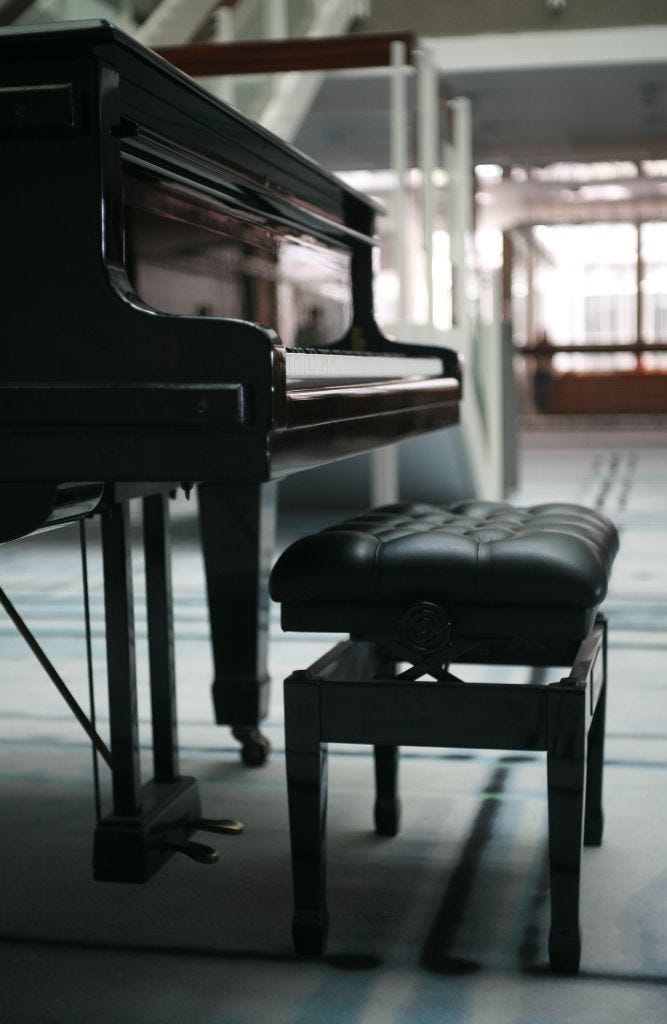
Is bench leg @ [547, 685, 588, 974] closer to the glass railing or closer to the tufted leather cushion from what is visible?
the tufted leather cushion

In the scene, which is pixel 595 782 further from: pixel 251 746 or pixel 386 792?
pixel 251 746

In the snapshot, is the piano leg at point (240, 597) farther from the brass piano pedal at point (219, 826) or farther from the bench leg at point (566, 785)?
the bench leg at point (566, 785)

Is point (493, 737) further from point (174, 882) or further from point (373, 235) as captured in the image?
point (373, 235)

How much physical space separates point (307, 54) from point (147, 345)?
403 centimetres

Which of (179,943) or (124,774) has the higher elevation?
(124,774)

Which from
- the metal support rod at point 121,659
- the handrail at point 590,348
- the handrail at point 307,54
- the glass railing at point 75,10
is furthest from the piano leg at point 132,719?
the handrail at point 590,348

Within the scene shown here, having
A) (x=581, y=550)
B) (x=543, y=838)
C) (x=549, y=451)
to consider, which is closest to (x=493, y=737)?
(x=581, y=550)

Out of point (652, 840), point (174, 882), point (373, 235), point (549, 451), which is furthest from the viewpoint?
point (549, 451)

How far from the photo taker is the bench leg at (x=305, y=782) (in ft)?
5.04

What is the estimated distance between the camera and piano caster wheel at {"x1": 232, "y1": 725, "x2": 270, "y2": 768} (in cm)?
241

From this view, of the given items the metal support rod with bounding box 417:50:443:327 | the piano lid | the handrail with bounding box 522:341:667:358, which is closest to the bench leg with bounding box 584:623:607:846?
the piano lid

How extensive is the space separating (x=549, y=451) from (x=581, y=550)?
9.52 metres

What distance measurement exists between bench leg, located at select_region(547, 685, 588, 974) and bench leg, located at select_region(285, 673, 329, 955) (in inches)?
10.3

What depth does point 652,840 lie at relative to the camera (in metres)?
1.98
